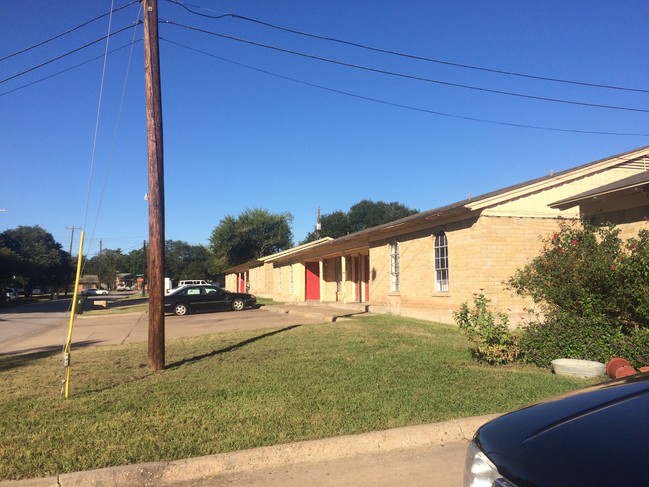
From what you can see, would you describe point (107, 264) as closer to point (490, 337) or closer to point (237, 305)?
point (237, 305)

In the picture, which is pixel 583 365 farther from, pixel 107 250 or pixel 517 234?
pixel 107 250

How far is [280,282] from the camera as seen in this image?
3875 centimetres

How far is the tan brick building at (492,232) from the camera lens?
12.4m

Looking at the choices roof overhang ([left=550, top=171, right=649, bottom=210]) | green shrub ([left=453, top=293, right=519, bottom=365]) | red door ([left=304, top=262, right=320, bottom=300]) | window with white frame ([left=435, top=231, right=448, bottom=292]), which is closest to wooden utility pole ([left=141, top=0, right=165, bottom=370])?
green shrub ([left=453, top=293, right=519, bottom=365])

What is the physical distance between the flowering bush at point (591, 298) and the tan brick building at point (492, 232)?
3.34 m

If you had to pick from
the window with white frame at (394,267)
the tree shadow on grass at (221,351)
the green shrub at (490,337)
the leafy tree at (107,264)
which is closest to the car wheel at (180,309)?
the window with white frame at (394,267)

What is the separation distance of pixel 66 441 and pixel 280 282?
33820 millimetres

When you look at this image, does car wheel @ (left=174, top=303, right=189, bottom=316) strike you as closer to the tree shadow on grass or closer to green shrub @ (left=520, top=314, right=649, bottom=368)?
the tree shadow on grass

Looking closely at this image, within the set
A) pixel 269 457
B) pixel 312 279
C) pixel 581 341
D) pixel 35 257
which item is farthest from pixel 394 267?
pixel 35 257

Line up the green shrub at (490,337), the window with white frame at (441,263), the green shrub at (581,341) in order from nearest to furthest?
the green shrub at (581,341) < the green shrub at (490,337) < the window with white frame at (441,263)

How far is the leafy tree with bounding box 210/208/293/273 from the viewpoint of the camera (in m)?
60.5

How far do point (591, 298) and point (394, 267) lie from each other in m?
11.2

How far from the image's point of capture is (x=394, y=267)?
19.1 m

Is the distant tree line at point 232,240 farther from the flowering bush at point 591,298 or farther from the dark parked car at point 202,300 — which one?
the flowering bush at point 591,298
